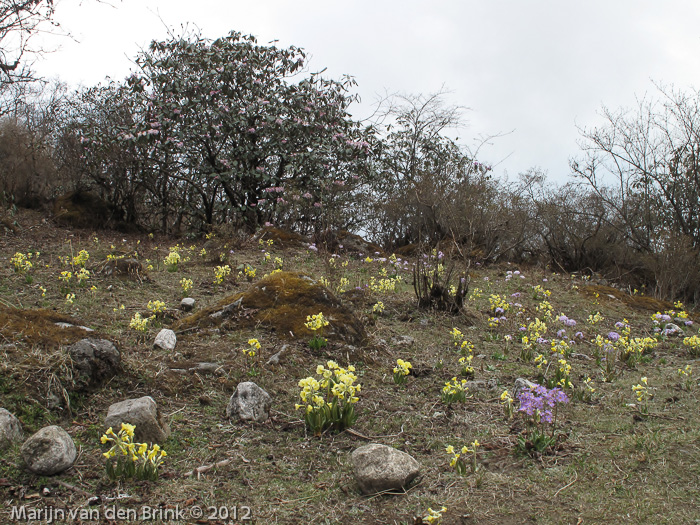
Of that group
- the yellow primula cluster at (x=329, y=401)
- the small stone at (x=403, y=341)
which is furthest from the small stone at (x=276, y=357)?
the small stone at (x=403, y=341)

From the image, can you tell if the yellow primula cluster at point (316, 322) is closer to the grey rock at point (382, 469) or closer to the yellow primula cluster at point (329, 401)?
the yellow primula cluster at point (329, 401)

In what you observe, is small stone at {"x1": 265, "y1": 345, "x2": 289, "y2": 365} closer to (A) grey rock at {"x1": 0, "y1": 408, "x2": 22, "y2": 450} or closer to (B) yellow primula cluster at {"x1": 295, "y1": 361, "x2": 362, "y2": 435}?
(B) yellow primula cluster at {"x1": 295, "y1": 361, "x2": 362, "y2": 435}

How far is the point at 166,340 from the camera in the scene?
436cm

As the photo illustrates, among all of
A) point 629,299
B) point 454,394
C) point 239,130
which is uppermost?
point 239,130

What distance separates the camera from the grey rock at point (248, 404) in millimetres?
3316

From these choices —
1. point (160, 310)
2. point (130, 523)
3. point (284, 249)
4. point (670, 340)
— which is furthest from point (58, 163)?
point (670, 340)

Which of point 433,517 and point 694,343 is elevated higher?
point 694,343

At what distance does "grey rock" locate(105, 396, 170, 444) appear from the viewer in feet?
9.33

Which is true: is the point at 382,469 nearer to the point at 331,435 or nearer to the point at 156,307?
the point at 331,435

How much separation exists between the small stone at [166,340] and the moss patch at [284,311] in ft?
1.29

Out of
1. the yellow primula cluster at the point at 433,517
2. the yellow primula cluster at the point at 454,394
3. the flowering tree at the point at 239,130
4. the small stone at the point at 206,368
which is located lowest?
the yellow primula cluster at the point at 433,517

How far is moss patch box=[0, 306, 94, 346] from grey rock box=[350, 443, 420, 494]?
2326 mm

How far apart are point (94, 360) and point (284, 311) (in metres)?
2.04

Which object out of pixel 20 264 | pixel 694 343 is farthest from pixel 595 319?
pixel 20 264
